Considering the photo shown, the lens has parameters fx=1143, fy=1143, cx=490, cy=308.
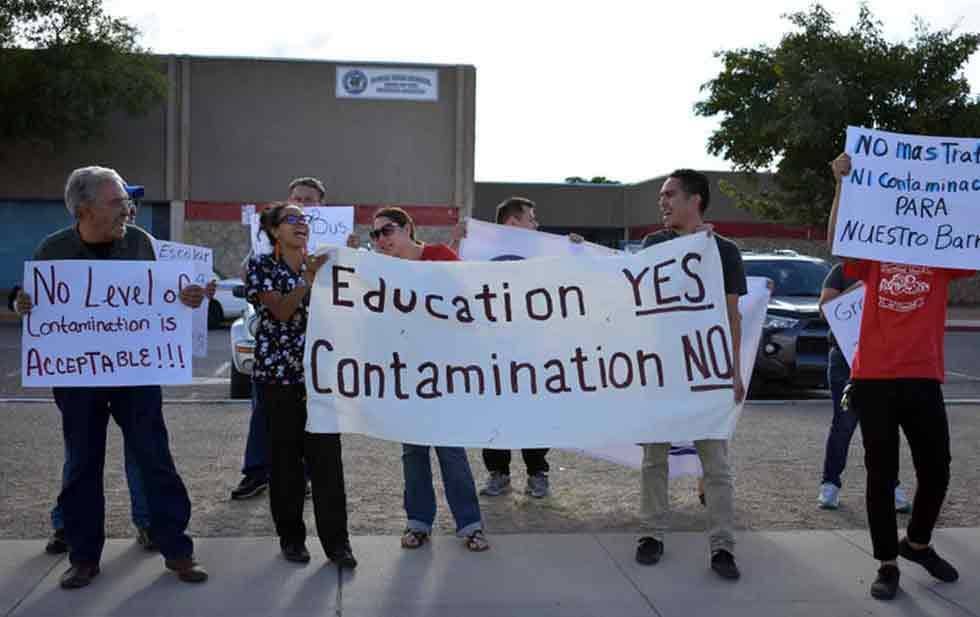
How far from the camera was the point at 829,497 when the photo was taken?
23.0 feet

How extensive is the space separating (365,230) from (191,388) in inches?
735

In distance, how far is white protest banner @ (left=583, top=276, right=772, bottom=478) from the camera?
6.83 metres

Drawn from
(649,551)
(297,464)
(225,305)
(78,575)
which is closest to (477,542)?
(649,551)

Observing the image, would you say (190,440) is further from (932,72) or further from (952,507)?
(932,72)

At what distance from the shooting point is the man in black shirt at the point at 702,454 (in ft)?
18.4

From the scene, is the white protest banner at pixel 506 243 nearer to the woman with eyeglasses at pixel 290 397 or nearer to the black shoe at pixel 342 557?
the woman with eyeglasses at pixel 290 397

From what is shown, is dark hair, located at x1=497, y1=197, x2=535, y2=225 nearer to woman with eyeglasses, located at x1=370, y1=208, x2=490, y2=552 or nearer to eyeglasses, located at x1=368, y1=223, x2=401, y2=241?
woman with eyeglasses, located at x1=370, y1=208, x2=490, y2=552

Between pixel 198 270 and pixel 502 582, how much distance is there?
2.14m

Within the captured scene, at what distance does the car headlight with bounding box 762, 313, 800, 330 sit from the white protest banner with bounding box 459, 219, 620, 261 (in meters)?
5.49

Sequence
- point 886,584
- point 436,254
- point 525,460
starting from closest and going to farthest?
point 886,584, point 436,254, point 525,460

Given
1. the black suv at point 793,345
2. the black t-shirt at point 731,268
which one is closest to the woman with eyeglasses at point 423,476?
the black t-shirt at point 731,268

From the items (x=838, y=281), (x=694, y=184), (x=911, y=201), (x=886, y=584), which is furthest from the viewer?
(x=838, y=281)

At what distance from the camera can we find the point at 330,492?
5633 mm

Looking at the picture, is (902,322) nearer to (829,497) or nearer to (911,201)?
(911,201)
